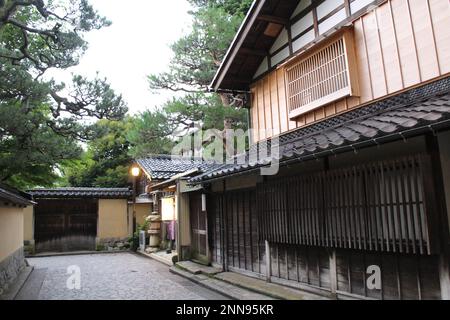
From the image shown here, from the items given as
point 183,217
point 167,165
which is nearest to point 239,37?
point 183,217

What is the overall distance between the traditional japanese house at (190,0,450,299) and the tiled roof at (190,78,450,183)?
0.10 ft

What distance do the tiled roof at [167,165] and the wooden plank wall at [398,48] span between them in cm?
1454

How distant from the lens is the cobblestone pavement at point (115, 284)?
1028cm

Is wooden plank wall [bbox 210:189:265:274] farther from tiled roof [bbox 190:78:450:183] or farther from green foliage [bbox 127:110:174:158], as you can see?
green foliage [bbox 127:110:174:158]

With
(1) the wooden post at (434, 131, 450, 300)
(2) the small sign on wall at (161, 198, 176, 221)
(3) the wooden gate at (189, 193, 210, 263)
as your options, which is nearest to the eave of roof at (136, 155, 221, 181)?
(2) the small sign on wall at (161, 198, 176, 221)

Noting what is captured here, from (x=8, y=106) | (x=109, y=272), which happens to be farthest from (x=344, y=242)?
(x=8, y=106)

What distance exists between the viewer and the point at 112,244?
985 inches

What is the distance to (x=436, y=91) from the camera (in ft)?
21.2

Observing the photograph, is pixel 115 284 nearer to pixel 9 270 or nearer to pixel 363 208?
pixel 9 270

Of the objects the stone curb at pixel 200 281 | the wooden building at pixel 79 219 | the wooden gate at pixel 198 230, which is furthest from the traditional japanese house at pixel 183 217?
the wooden building at pixel 79 219

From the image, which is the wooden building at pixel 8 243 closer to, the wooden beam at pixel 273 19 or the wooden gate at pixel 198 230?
the wooden gate at pixel 198 230

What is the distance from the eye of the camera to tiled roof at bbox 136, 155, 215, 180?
22.9 m

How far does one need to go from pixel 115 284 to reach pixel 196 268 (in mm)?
2992
